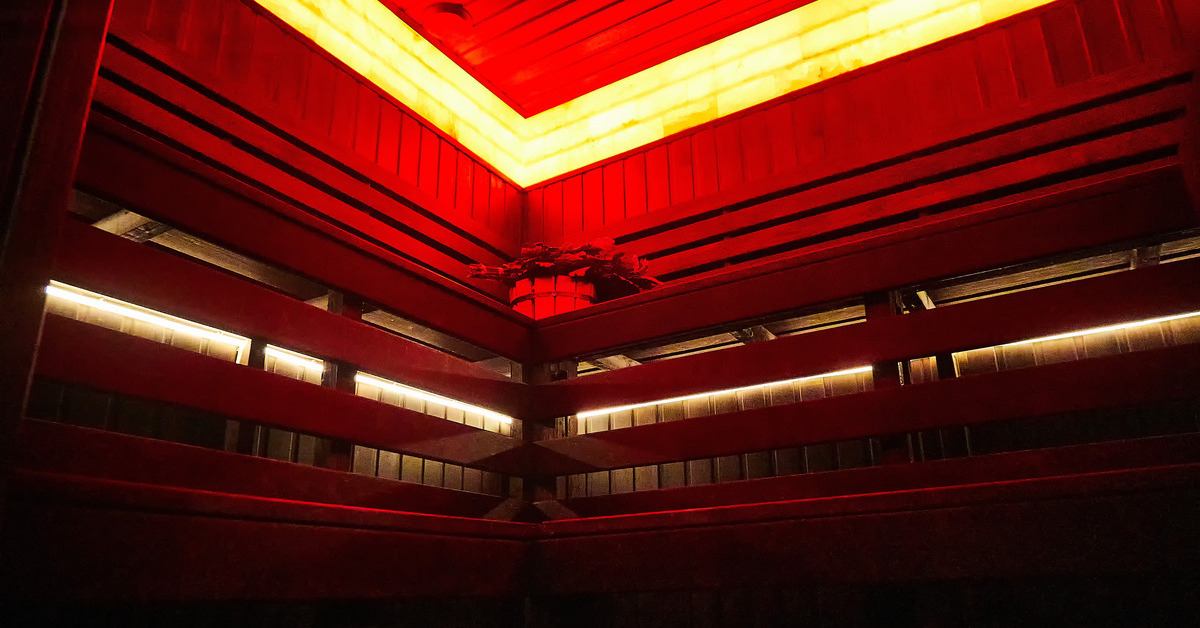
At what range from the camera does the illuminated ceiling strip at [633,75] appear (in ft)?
13.3

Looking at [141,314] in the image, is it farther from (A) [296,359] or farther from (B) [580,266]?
(B) [580,266]

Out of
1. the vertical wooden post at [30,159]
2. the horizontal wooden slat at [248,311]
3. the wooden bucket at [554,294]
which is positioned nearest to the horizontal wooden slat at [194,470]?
the vertical wooden post at [30,159]

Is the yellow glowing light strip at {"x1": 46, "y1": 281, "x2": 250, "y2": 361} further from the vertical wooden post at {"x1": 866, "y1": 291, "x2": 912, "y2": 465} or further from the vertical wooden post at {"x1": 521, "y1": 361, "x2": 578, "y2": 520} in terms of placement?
the vertical wooden post at {"x1": 866, "y1": 291, "x2": 912, "y2": 465}

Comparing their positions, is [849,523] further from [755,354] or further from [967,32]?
[967,32]

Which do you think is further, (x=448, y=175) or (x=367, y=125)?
(x=448, y=175)

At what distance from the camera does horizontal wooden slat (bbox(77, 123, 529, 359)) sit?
188 centimetres

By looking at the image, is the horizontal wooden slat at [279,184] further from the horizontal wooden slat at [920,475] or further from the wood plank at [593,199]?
the horizontal wooden slat at [920,475]

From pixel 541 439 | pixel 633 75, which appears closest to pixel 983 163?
pixel 633 75

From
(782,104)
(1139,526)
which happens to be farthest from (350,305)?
(782,104)

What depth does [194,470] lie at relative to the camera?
6.04 feet

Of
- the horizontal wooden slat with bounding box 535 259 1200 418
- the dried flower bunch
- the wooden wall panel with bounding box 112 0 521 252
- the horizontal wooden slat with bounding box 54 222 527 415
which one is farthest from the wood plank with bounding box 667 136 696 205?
the horizontal wooden slat with bounding box 54 222 527 415

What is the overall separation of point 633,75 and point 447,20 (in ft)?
3.98

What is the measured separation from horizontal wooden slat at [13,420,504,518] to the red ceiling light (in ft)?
9.56

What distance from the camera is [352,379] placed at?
234 centimetres
